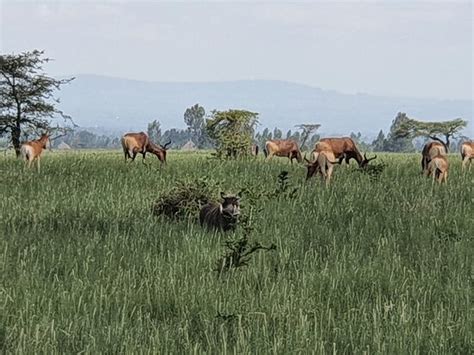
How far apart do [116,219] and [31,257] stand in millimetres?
2556

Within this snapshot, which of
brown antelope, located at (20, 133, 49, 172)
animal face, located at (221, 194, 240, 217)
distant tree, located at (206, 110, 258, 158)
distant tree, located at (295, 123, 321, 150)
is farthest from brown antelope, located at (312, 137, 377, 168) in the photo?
distant tree, located at (295, 123, 321, 150)

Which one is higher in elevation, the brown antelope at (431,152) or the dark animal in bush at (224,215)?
the brown antelope at (431,152)

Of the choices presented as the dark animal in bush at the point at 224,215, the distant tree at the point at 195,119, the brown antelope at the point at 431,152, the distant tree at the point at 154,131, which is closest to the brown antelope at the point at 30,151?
the brown antelope at the point at 431,152

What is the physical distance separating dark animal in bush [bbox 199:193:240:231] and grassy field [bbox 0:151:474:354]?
26 centimetres

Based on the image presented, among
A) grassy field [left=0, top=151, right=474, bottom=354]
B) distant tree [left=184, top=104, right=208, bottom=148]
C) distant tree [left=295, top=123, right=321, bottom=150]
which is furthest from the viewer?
distant tree [left=184, top=104, right=208, bottom=148]

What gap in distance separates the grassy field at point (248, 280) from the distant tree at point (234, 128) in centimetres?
1548

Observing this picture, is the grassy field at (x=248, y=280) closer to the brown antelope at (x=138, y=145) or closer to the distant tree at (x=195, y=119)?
the brown antelope at (x=138, y=145)

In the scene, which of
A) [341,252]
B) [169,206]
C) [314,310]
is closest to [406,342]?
[314,310]

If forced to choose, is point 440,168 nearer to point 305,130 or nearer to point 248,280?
point 248,280

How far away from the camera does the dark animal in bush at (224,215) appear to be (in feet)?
27.9

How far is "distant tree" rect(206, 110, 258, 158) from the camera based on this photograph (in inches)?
1039

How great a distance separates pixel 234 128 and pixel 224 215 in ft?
65.7

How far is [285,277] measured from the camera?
6121 mm

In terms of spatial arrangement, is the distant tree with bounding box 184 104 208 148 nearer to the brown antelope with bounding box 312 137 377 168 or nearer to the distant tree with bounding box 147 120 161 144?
the distant tree with bounding box 147 120 161 144
